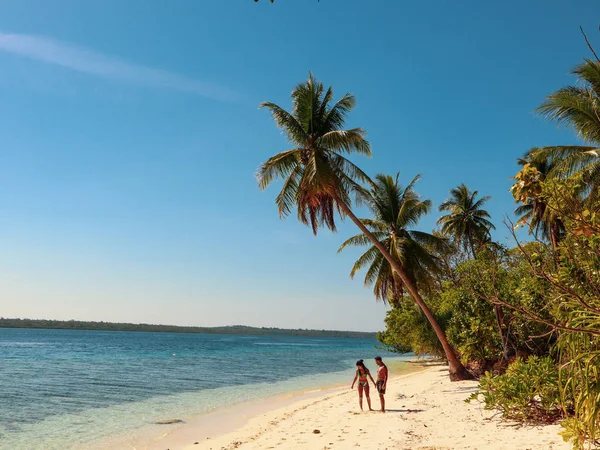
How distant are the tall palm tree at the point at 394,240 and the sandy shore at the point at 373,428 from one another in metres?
5.72

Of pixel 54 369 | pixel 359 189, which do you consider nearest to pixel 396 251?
pixel 359 189

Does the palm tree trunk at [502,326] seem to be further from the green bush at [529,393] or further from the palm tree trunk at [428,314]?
the green bush at [529,393]

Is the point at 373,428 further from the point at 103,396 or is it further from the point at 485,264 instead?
the point at 103,396

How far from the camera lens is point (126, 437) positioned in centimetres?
1241

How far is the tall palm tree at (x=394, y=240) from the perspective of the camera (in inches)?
821

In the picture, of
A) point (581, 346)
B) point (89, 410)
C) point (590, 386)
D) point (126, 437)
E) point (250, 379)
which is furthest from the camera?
point (250, 379)

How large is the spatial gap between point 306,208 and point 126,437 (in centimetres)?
954

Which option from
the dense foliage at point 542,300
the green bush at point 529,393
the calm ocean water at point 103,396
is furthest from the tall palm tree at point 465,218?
the green bush at point 529,393

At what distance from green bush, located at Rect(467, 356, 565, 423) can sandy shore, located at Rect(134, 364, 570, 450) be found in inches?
11.8

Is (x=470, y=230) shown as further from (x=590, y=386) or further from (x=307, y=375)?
(x=590, y=386)

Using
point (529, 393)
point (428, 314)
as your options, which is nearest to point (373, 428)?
point (529, 393)

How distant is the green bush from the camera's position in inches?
308

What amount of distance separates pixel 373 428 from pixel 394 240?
452 inches

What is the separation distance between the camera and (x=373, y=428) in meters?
10.1
